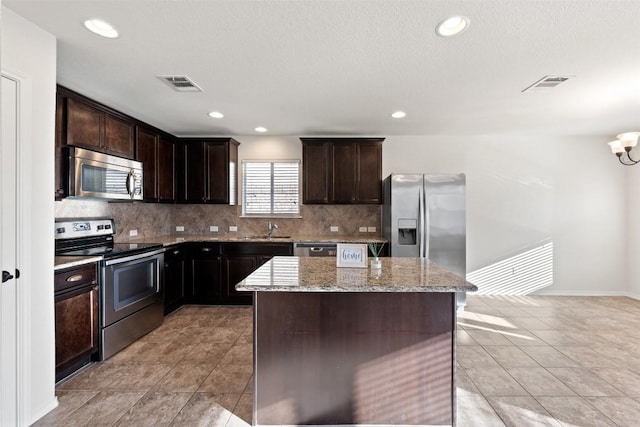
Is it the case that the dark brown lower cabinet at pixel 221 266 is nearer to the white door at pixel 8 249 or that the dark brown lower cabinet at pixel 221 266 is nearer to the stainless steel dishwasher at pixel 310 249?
the stainless steel dishwasher at pixel 310 249

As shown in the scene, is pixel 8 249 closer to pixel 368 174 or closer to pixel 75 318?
pixel 75 318

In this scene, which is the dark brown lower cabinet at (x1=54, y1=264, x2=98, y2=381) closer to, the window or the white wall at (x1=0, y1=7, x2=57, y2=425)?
the white wall at (x1=0, y1=7, x2=57, y2=425)

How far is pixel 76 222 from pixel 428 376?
348cm

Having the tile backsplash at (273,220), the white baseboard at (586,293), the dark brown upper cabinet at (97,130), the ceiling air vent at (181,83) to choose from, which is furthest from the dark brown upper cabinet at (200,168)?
the white baseboard at (586,293)

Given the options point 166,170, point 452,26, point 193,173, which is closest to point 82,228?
point 166,170

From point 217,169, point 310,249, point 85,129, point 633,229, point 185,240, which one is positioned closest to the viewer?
point 85,129

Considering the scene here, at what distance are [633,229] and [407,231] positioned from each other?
3.67m

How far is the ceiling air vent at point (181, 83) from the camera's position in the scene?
2.80 metres

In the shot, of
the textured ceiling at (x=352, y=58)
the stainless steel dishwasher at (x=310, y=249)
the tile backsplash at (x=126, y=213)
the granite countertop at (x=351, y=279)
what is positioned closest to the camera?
the granite countertop at (x=351, y=279)

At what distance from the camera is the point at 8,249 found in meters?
1.79

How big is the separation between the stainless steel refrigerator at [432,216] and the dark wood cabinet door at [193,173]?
279 cm

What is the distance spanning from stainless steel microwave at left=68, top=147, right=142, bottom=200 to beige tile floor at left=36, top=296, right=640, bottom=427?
155 cm

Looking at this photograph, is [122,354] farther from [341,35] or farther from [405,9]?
[405,9]

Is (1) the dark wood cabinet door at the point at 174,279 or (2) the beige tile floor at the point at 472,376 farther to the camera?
(1) the dark wood cabinet door at the point at 174,279
